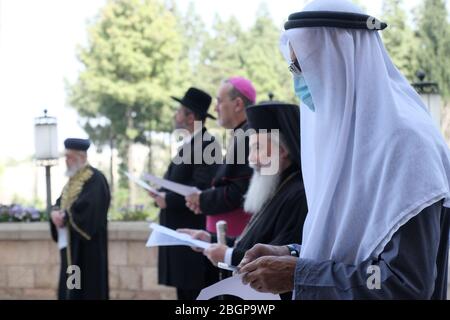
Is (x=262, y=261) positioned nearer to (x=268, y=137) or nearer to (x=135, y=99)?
(x=268, y=137)

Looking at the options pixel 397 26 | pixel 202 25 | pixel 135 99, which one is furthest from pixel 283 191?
pixel 202 25

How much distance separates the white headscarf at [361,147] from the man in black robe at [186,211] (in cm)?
395

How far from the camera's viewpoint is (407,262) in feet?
6.05

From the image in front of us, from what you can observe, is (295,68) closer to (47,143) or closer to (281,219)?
(281,219)

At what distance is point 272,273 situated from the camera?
2082 mm

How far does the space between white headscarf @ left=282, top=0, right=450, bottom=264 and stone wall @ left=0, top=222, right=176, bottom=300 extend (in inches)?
259

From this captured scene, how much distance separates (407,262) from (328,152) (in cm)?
38

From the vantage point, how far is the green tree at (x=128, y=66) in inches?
Result: 1107

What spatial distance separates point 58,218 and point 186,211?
1.44 m

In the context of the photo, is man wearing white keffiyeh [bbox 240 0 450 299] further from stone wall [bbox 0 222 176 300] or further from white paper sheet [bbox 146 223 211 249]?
stone wall [bbox 0 222 176 300]

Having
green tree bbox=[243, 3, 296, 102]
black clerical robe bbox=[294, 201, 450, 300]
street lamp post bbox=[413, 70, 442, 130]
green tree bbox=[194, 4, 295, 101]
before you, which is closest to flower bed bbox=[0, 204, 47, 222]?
street lamp post bbox=[413, 70, 442, 130]

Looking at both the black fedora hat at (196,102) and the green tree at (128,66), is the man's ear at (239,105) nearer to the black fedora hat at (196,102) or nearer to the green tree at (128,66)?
the black fedora hat at (196,102)

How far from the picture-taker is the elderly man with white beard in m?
3.29

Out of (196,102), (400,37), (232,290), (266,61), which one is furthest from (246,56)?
(232,290)
